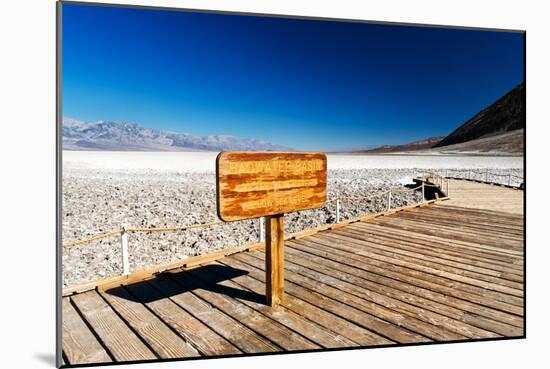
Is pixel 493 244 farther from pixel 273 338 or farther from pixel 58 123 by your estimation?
pixel 58 123

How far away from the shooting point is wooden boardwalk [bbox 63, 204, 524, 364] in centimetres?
212

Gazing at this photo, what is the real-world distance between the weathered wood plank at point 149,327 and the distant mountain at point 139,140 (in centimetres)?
123

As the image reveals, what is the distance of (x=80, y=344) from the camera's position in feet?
6.89

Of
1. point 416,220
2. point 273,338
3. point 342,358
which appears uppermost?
point 416,220

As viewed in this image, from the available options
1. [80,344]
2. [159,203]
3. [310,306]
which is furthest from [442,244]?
[159,203]

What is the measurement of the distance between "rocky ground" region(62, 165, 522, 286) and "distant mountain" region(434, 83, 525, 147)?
2.55 feet

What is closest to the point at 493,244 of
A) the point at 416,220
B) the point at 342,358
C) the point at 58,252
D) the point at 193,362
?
the point at 416,220

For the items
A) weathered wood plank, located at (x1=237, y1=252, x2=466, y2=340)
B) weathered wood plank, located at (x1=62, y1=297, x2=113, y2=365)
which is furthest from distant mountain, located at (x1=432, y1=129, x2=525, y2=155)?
weathered wood plank, located at (x1=62, y1=297, x2=113, y2=365)

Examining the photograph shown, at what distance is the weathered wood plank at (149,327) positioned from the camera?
206 centimetres

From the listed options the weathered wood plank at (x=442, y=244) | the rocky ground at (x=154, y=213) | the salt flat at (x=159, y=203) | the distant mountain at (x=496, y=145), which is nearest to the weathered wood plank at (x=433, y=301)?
the weathered wood plank at (x=442, y=244)

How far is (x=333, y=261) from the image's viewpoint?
3373 millimetres

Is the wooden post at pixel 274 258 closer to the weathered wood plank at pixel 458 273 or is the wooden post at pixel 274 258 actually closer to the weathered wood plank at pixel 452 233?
the weathered wood plank at pixel 458 273

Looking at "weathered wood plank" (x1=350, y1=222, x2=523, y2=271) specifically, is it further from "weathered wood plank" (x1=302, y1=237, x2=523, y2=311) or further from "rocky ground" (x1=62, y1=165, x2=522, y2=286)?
"rocky ground" (x1=62, y1=165, x2=522, y2=286)
